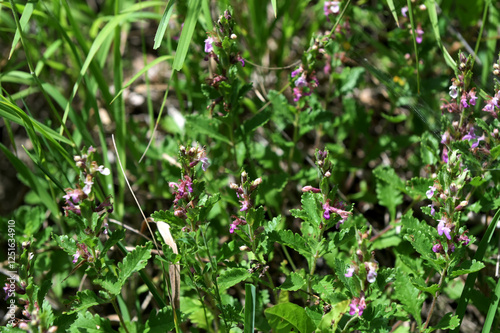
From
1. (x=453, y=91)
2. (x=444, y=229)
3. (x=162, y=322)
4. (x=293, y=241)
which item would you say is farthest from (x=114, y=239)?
(x=453, y=91)

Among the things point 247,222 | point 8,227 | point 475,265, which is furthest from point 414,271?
point 8,227

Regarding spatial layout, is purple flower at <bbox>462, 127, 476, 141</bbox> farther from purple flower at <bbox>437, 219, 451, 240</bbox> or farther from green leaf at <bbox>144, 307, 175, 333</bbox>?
green leaf at <bbox>144, 307, 175, 333</bbox>

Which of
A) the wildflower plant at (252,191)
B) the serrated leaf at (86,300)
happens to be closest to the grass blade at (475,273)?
the wildflower plant at (252,191)

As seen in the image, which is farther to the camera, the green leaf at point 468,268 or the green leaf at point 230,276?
the green leaf at point 230,276

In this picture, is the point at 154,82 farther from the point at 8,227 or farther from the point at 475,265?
the point at 475,265

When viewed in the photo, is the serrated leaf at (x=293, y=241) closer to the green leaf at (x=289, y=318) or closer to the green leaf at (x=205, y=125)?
the green leaf at (x=289, y=318)

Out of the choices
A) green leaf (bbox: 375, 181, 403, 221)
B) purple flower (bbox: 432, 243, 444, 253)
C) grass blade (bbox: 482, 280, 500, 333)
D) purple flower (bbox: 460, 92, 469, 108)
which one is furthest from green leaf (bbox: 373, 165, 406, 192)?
grass blade (bbox: 482, 280, 500, 333)

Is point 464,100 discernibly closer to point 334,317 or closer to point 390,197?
point 390,197
